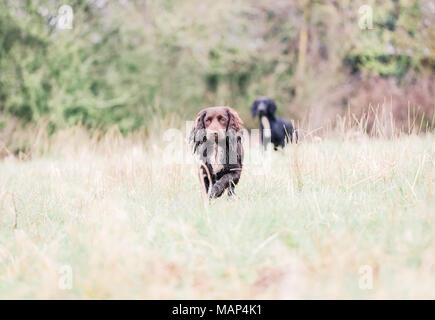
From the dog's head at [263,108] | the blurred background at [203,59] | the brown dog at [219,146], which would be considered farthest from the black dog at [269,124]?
the brown dog at [219,146]

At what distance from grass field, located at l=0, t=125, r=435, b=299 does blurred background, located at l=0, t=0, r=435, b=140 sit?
739 cm

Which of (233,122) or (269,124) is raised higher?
(269,124)

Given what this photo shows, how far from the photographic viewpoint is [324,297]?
2186mm

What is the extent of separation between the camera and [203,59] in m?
14.2

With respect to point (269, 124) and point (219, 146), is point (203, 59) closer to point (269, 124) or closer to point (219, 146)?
point (269, 124)

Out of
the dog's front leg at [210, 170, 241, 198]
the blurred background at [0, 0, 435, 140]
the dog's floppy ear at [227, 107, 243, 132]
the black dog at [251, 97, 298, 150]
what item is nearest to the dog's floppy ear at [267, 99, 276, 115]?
the black dog at [251, 97, 298, 150]

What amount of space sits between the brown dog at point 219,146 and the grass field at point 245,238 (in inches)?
7.7

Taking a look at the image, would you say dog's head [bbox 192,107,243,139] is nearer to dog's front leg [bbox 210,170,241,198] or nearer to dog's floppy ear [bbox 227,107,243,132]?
dog's floppy ear [bbox 227,107,243,132]

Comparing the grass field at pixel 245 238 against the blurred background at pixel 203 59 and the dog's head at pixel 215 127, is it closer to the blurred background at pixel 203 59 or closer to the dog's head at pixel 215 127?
the dog's head at pixel 215 127

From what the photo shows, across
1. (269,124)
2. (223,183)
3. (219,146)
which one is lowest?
(223,183)

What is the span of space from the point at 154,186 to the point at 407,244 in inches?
97.1

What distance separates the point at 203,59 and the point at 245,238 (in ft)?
39.8

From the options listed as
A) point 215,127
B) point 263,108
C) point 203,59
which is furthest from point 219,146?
point 203,59

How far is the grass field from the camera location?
7.63 feet
